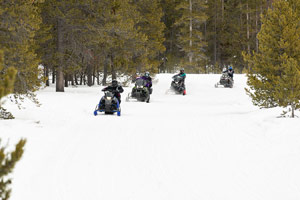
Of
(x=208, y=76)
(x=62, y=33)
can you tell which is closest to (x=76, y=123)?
(x=62, y=33)

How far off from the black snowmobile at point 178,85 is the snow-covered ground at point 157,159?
12187mm

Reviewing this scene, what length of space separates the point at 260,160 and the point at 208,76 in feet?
88.9

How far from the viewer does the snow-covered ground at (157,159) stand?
483 cm

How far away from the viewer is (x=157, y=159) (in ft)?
20.9

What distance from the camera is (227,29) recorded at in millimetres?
47688

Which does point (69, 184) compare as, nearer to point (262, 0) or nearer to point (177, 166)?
point (177, 166)

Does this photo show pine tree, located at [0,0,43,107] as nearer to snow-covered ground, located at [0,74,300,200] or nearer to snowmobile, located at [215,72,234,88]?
snow-covered ground, located at [0,74,300,200]

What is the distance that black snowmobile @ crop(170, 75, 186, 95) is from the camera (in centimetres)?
2311

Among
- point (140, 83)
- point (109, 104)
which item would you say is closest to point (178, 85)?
point (140, 83)

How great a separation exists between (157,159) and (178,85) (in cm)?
1725

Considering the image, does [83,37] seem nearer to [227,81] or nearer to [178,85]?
[178,85]

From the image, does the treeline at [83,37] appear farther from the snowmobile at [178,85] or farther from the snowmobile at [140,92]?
the snowmobile at [178,85]

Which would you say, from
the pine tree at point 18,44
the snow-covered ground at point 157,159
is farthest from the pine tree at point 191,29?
the pine tree at point 18,44

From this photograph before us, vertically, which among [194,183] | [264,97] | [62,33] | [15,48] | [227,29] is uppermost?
[227,29]
